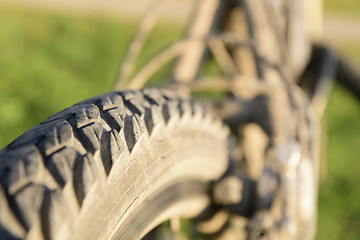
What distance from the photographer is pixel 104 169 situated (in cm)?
69

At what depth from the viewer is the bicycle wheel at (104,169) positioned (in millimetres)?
574

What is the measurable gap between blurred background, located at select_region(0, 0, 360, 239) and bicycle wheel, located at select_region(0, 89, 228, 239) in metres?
1.02

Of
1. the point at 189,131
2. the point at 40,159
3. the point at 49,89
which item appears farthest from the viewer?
the point at 49,89

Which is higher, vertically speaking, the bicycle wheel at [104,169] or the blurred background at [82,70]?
the blurred background at [82,70]

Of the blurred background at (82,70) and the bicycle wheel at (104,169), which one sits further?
the blurred background at (82,70)

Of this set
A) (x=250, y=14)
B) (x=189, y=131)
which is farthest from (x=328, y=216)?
(x=189, y=131)

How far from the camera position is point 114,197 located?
701 millimetres

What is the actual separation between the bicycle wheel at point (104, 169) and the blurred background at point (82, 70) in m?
1.02

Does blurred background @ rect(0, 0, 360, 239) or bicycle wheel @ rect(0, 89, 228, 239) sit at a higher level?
blurred background @ rect(0, 0, 360, 239)

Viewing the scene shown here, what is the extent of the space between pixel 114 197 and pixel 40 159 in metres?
0.13

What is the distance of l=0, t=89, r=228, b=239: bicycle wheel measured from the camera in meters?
0.57

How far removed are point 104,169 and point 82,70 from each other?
3.18 meters

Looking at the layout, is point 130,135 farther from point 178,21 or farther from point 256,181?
point 178,21

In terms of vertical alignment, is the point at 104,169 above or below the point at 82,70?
below
